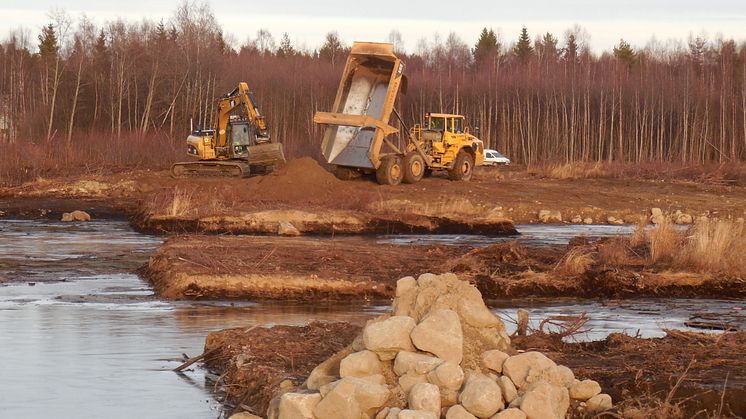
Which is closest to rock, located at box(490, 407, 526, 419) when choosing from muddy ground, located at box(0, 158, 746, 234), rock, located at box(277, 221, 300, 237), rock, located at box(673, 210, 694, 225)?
rock, located at box(277, 221, 300, 237)

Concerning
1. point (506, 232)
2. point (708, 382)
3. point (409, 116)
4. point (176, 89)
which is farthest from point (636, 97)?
point (708, 382)

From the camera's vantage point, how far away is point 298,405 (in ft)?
31.2

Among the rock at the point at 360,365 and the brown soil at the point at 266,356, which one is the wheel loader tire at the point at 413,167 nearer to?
the brown soil at the point at 266,356

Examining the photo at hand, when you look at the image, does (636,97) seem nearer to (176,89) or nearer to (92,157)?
(176,89)

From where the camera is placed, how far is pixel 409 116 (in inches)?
3105

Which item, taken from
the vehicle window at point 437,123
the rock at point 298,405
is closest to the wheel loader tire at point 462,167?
the vehicle window at point 437,123

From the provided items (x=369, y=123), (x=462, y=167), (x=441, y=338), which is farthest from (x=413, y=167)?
(x=441, y=338)

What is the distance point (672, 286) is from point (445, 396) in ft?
38.8

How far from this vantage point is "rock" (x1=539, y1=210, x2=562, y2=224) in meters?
37.9

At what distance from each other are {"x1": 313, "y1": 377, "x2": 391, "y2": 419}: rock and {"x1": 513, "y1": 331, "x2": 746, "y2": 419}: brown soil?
2039mm

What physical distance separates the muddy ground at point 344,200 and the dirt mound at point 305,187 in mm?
31

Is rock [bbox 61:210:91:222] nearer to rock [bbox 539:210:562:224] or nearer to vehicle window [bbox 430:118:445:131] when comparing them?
rock [bbox 539:210:562:224]

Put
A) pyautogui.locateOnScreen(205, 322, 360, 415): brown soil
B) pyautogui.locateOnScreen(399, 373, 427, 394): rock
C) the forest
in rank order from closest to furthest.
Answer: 1. pyautogui.locateOnScreen(399, 373, 427, 394): rock
2. pyautogui.locateOnScreen(205, 322, 360, 415): brown soil
3. the forest

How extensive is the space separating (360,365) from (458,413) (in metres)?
1.04
